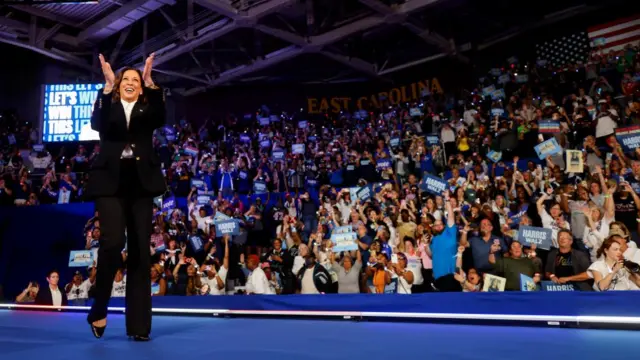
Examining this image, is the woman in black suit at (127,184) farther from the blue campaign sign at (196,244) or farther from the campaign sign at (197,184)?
the campaign sign at (197,184)

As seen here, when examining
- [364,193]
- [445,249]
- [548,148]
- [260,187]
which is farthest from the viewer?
[260,187]

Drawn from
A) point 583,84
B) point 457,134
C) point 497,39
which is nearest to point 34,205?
point 457,134

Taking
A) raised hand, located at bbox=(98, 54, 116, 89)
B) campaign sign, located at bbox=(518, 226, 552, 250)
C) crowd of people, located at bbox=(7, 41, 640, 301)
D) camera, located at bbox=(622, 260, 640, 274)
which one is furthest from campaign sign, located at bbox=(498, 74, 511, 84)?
raised hand, located at bbox=(98, 54, 116, 89)

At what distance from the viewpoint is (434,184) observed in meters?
8.30

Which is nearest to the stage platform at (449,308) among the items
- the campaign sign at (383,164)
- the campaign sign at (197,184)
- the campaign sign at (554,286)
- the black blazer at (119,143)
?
the black blazer at (119,143)

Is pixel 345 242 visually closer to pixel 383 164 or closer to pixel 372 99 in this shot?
pixel 383 164

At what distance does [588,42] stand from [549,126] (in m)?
7.57

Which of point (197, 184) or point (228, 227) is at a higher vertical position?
point (197, 184)

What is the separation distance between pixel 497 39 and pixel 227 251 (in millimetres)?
11969

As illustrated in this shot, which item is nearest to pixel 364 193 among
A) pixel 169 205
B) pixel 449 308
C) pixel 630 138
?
pixel 630 138

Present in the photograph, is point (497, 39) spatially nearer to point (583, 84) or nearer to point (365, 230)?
point (583, 84)

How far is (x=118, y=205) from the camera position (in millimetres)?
2949

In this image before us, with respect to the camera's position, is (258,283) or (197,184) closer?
(258,283)

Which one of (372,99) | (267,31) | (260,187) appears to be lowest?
(260,187)
